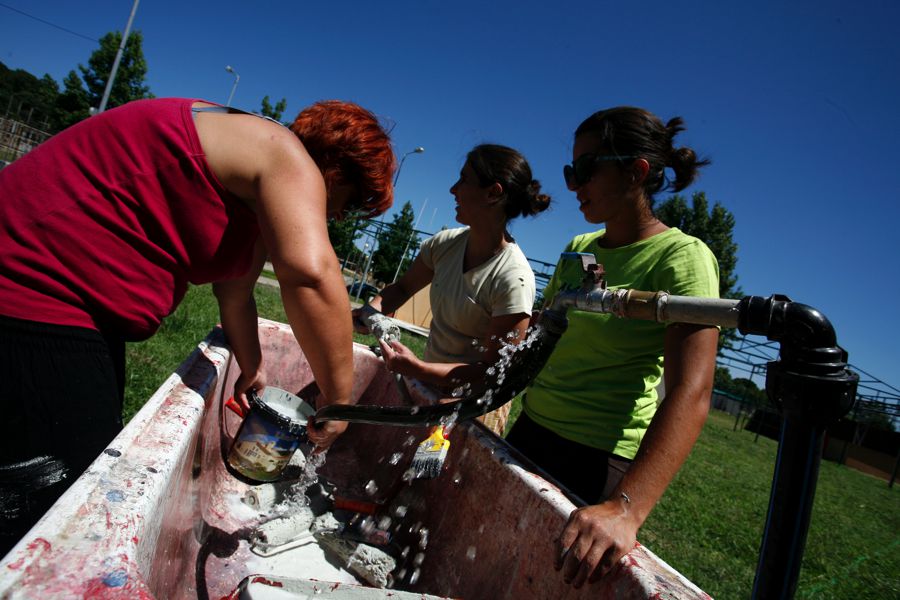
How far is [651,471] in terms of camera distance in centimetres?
114

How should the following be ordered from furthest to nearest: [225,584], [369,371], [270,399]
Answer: [369,371]
[270,399]
[225,584]

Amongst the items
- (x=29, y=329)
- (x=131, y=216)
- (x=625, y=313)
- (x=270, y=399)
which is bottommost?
(x=270, y=399)

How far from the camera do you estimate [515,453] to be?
1599mm

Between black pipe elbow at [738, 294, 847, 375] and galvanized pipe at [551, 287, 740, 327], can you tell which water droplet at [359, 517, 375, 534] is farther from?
black pipe elbow at [738, 294, 847, 375]

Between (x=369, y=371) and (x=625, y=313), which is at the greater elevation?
(x=625, y=313)

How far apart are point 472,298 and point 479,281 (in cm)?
8

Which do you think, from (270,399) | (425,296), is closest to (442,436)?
(270,399)

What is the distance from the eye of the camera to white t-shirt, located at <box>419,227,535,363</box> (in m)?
2.20

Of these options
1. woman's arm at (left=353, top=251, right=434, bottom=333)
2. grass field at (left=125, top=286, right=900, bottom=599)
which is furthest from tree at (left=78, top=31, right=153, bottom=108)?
woman's arm at (left=353, top=251, right=434, bottom=333)

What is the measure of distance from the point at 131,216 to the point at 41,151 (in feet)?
0.95

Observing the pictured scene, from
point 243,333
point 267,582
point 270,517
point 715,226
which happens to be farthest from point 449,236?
point 715,226

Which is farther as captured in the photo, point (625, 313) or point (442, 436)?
point (442, 436)

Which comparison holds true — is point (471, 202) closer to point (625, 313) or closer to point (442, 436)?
point (442, 436)

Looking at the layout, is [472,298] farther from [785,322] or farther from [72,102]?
[72,102]
